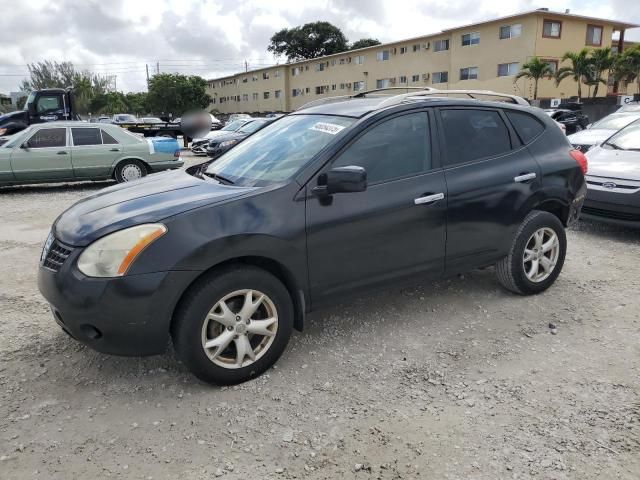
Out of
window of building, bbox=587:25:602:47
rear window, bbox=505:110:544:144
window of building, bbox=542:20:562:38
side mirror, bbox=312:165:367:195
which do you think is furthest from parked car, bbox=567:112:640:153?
window of building, bbox=587:25:602:47

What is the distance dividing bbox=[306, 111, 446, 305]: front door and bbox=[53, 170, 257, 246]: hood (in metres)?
0.59

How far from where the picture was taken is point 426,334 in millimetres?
3680

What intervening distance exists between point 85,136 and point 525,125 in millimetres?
9002

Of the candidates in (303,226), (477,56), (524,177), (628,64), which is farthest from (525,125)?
(477,56)

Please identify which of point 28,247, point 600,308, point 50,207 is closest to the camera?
point 600,308

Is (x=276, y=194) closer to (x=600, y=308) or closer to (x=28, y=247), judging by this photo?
(x=600, y=308)

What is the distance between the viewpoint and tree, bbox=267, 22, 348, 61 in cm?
6681

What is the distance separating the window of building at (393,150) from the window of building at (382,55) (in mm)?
42523

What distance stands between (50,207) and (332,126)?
7034 millimetres

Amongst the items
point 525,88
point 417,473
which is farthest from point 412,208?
point 525,88

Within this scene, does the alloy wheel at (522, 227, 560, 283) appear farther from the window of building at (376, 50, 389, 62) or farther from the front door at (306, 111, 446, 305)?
the window of building at (376, 50, 389, 62)

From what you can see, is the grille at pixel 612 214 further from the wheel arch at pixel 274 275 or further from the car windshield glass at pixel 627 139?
the wheel arch at pixel 274 275

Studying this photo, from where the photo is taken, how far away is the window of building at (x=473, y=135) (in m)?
3.76

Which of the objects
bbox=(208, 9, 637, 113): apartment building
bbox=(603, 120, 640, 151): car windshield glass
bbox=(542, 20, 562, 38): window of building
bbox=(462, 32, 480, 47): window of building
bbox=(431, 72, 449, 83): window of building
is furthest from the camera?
bbox=(431, 72, 449, 83): window of building
